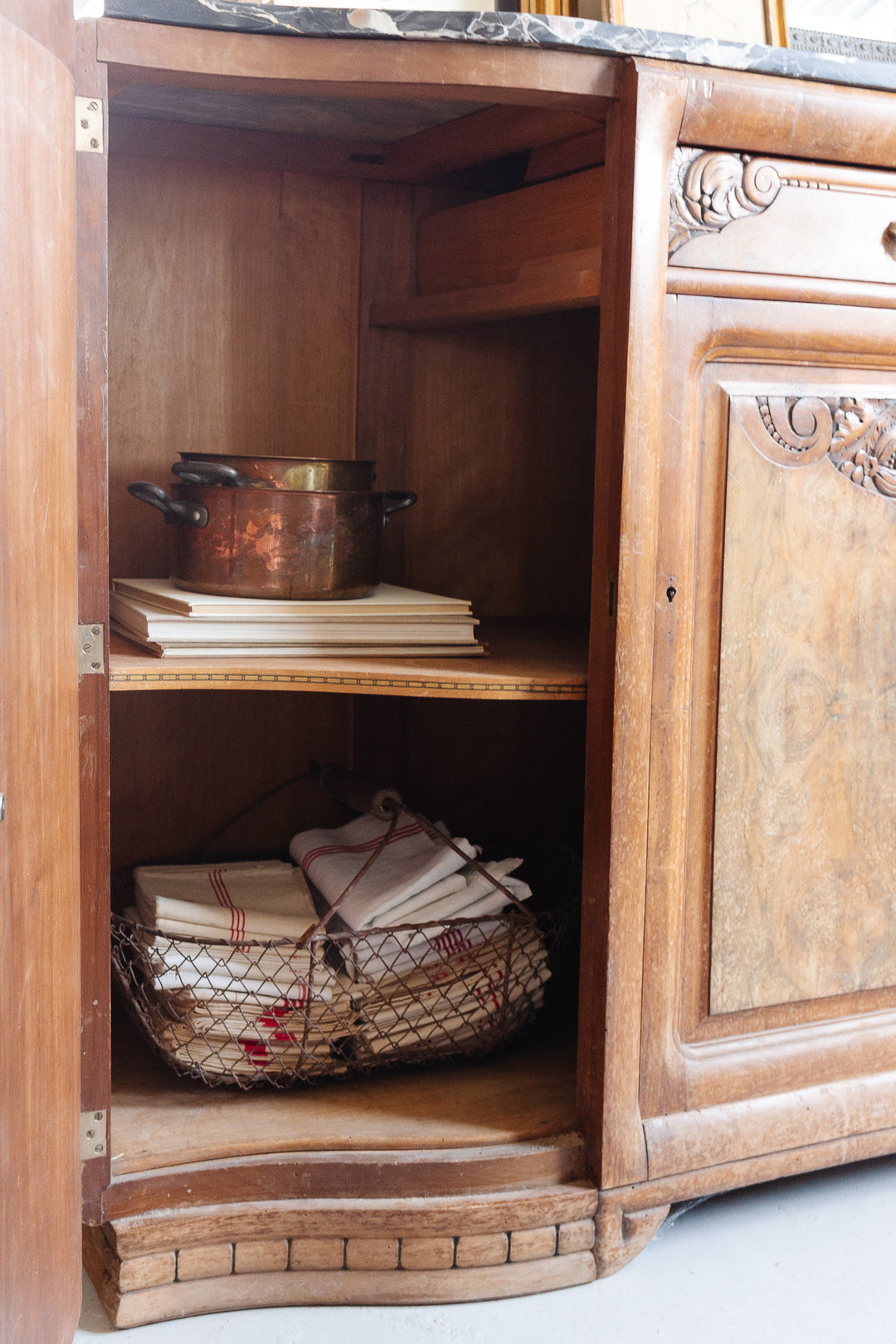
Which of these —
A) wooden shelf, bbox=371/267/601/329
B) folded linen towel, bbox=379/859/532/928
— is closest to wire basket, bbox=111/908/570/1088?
folded linen towel, bbox=379/859/532/928

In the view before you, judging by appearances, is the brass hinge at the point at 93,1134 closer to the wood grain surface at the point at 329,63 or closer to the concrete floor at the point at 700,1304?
the concrete floor at the point at 700,1304

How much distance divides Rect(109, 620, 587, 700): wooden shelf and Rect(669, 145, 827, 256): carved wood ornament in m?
0.41

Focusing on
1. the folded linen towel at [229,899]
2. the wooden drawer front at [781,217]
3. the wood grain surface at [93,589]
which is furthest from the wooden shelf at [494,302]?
the folded linen towel at [229,899]

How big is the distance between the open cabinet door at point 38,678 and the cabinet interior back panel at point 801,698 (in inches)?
24.2

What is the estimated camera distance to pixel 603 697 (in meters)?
1.18

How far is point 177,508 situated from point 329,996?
1.75ft

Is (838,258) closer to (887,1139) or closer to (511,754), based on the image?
(511,754)

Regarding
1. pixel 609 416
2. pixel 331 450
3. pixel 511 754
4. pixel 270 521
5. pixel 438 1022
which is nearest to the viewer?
pixel 609 416

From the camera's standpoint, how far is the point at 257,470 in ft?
4.08

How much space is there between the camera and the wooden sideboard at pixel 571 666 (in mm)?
1010

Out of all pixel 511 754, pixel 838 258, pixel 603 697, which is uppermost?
pixel 838 258

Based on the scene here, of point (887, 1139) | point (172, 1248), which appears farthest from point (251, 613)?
point (887, 1139)

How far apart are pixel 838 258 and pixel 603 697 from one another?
18.9 inches

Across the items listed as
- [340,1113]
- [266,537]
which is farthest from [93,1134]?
[266,537]
